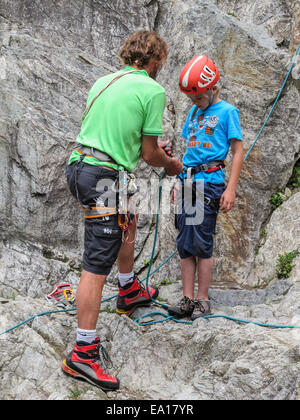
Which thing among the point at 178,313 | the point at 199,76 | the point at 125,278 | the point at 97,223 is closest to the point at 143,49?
the point at 199,76

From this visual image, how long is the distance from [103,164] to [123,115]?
0.46 meters

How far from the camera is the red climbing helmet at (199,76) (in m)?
4.53

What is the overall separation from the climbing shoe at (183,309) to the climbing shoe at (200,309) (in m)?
0.06

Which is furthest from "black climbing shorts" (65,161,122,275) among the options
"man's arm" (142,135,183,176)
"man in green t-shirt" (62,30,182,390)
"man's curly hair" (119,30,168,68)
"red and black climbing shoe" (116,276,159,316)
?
"red and black climbing shoe" (116,276,159,316)

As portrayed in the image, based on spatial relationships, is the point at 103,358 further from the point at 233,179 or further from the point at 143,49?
the point at 143,49

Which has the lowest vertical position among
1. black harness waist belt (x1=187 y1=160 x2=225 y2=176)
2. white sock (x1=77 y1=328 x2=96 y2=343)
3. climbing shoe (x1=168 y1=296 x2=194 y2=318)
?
climbing shoe (x1=168 y1=296 x2=194 y2=318)

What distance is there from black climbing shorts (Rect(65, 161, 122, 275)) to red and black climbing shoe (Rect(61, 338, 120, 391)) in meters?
0.70

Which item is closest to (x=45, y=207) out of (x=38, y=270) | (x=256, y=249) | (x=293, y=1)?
(x=38, y=270)

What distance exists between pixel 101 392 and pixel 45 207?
3352mm

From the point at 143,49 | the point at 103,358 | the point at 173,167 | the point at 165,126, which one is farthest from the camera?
the point at 165,126

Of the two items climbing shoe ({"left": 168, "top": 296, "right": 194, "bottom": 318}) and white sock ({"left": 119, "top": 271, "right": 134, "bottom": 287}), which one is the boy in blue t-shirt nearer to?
climbing shoe ({"left": 168, "top": 296, "right": 194, "bottom": 318})

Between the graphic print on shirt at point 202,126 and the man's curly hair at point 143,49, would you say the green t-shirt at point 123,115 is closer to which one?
the man's curly hair at point 143,49

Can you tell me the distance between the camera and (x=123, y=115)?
3619mm

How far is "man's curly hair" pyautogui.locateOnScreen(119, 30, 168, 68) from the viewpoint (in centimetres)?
388
